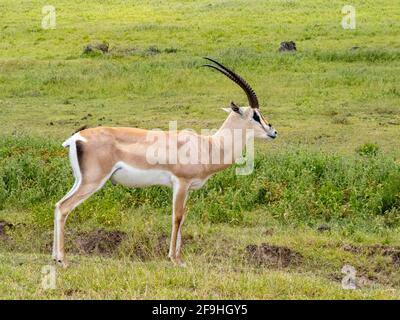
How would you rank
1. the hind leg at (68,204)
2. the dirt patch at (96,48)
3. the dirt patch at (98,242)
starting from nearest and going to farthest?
the hind leg at (68,204)
the dirt patch at (98,242)
the dirt patch at (96,48)

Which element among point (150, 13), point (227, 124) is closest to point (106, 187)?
point (227, 124)

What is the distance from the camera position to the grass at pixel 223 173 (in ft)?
23.4

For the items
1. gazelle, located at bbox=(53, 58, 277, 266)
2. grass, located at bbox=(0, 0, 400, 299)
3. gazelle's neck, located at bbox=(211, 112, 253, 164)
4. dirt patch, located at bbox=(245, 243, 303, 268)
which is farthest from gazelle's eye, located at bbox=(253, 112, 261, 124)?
dirt patch, located at bbox=(245, 243, 303, 268)

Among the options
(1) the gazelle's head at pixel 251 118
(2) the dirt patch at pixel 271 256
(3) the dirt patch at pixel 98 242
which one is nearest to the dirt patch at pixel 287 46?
(3) the dirt patch at pixel 98 242

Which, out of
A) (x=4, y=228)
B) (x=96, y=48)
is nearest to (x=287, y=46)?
(x=96, y=48)

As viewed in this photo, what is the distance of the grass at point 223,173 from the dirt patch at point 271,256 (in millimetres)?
32

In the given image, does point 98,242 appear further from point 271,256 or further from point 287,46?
point 287,46

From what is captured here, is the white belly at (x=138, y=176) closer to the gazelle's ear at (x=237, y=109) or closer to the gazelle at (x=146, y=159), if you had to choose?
the gazelle at (x=146, y=159)

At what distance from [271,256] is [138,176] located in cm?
183

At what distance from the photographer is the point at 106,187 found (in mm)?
10734

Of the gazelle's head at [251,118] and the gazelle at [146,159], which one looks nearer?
the gazelle at [146,159]

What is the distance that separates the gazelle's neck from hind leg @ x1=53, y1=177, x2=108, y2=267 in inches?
44.2

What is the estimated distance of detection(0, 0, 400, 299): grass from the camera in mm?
7117

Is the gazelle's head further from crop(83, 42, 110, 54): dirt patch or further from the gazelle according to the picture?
crop(83, 42, 110, 54): dirt patch
